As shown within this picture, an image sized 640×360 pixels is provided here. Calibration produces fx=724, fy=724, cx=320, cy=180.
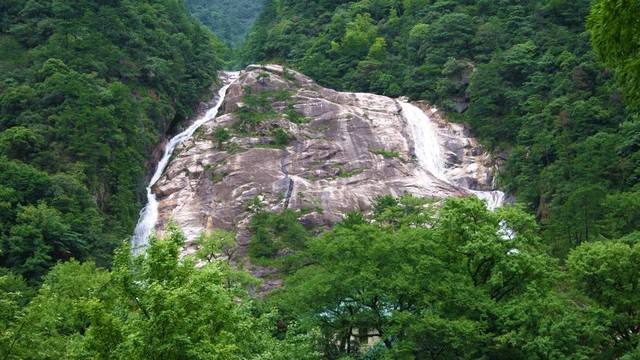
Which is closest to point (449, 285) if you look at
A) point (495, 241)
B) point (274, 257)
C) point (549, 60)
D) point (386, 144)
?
point (495, 241)

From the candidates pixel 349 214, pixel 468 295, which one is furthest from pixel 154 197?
pixel 468 295

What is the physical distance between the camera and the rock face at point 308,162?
48750 millimetres

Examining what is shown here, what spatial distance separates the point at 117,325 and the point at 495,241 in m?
15.6

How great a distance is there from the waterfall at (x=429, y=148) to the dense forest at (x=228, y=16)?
68.7 metres

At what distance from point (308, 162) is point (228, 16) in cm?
9023

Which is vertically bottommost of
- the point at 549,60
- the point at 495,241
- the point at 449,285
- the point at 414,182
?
the point at 449,285

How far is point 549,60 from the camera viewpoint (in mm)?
60156

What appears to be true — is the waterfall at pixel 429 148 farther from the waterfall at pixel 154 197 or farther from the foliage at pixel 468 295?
the foliage at pixel 468 295

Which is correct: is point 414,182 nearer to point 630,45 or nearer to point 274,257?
point 274,257

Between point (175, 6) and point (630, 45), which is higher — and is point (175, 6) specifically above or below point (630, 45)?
above

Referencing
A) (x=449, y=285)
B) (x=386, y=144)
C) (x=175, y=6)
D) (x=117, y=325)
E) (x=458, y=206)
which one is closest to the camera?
(x=117, y=325)

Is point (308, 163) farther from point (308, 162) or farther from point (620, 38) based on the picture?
point (620, 38)

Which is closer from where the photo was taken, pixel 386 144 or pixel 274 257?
pixel 274 257

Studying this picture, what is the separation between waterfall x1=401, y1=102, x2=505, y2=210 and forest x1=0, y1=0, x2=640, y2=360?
6.30 ft
